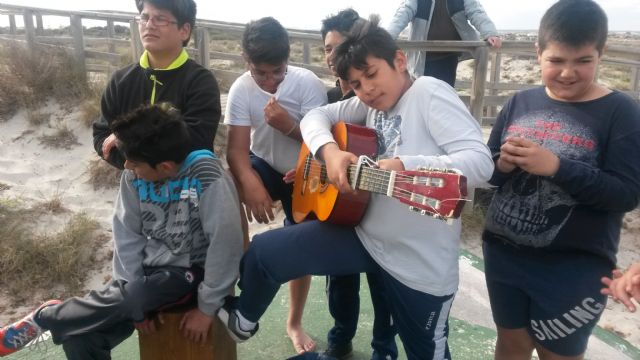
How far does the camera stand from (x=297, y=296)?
270cm

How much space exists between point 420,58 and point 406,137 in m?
2.69

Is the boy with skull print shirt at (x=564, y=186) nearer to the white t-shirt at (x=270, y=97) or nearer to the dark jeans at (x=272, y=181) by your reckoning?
the white t-shirt at (x=270, y=97)

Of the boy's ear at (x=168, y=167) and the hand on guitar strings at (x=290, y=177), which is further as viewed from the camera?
the hand on guitar strings at (x=290, y=177)

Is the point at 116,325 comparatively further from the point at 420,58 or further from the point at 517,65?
the point at 517,65

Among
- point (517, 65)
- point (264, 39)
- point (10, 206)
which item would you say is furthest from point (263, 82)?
point (517, 65)

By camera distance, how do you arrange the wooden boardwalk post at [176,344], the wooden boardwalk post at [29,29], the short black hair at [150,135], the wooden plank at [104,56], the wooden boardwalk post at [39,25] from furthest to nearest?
the wooden boardwalk post at [39,25] → the wooden boardwalk post at [29,29] → the wooden plank at [104,56] → the wooden boardwalk post at [176,344] → the short black hair at [150,135]

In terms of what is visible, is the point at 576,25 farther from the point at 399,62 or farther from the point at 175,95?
the point at 175,95

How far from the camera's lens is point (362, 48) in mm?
1792

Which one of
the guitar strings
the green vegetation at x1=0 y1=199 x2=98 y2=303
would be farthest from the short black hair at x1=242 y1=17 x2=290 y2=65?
the green vegetation at x1=0 y1=199 x2=98 y2=303

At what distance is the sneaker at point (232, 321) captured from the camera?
6.64 ft

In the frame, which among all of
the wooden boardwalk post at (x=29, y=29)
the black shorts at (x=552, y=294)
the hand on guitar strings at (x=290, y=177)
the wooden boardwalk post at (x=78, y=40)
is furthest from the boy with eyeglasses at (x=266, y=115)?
the wooden boardwalk post at (x=29, y=29)

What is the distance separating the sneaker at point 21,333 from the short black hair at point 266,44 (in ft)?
4.34

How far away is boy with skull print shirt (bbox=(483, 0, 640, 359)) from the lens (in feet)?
5.33

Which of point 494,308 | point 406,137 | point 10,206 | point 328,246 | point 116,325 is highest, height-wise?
point 406,137
